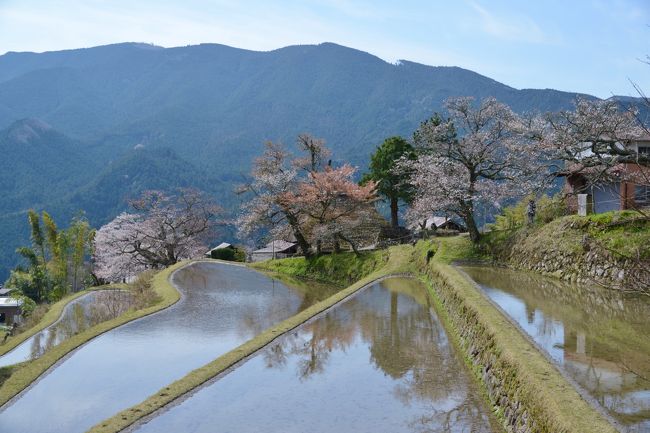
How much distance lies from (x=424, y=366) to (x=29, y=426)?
8033 millimetres

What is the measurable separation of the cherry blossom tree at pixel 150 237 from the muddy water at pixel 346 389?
1411 inches

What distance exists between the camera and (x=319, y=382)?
12.0 metres

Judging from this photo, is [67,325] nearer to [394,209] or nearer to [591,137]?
[591,137]

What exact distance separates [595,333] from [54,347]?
15309 mm

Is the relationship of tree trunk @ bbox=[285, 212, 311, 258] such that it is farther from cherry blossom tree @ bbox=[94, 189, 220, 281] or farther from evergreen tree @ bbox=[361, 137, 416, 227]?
cherry blossom tree @ bbox=[94, 189, 220, 281]

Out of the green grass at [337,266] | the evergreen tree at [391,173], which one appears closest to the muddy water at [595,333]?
the green grass at [337,266]

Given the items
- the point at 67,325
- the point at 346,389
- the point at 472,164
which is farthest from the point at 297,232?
the point at 346,389

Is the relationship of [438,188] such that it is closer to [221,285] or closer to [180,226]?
[221,285]

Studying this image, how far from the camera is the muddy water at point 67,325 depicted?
779 inches

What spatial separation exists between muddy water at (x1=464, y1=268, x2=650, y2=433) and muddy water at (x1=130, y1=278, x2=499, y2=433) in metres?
1.82

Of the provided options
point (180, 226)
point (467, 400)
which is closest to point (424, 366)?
point (467, 400)

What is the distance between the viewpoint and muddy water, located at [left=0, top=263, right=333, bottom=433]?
11406mm

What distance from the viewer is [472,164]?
28.3m

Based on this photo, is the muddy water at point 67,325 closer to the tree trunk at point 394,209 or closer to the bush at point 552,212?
the bush at point 552,212
